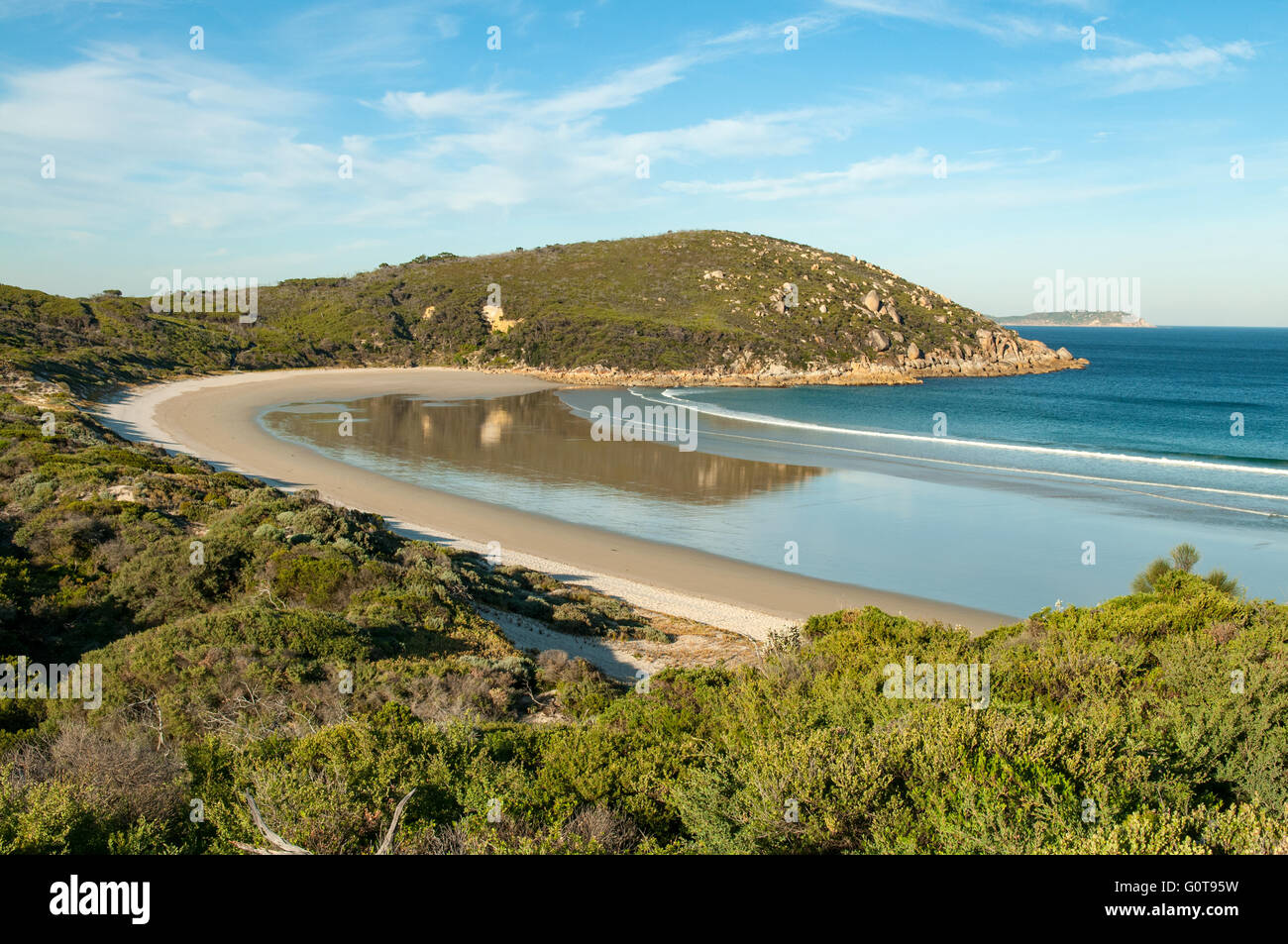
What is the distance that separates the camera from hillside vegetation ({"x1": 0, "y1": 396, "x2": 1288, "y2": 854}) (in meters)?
4.12

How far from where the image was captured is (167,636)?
26.5 feet

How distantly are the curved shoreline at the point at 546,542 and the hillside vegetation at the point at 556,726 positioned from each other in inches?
159

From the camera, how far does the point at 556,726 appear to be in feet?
22.9

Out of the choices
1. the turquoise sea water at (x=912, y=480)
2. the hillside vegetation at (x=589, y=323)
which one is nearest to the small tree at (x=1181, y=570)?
the turquoise sea water at (x=912, y=480)

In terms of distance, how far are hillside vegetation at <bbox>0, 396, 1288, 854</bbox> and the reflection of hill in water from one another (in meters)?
14.8

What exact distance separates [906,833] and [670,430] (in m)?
34.6

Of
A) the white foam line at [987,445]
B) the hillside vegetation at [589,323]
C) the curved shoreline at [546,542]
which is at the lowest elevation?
the curved shoreline at [546,542]

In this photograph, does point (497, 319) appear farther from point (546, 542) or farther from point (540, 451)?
point (546, 542)

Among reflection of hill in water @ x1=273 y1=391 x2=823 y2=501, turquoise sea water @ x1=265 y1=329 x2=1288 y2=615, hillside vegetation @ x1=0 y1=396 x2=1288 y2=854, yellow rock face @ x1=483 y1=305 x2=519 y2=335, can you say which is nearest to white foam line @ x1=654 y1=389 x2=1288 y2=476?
turquoise sea water @ x1=265 y1=329 x2=1288 y2=615

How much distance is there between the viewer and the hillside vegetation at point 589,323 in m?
59.7

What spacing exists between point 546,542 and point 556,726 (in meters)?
12.0

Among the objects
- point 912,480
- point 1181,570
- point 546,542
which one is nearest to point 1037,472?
point 912,480

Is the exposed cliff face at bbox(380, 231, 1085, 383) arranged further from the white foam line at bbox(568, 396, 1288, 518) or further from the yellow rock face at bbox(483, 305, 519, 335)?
the white foam line at bbox(568, 396, 1288, 518)

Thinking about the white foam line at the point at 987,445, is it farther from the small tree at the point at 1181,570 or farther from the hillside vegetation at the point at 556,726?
the hillside vegetation at the point at 556,726
